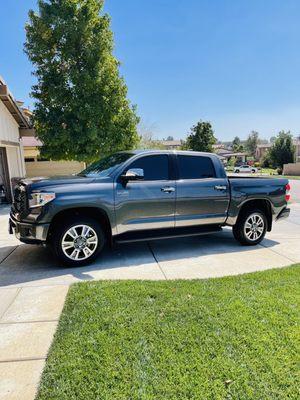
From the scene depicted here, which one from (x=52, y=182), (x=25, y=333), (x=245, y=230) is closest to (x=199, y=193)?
(x=245, y=230)

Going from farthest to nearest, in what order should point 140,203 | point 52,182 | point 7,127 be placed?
1. point 7,127
2. point 140,203
3. point 52,182

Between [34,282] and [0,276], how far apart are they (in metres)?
0.66

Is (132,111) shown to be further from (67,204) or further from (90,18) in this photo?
(67,204)

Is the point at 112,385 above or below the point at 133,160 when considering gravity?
below

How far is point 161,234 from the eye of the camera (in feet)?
18.3

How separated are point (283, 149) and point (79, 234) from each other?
49.6 metres

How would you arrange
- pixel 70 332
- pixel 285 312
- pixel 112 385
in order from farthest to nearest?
pixel 285 312, pixel 70 332, pixel 112 385

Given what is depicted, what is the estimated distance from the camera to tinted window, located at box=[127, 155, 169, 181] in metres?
5.46

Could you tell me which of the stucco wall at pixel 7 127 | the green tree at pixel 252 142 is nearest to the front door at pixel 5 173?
the stucco wall at pixel 7 127

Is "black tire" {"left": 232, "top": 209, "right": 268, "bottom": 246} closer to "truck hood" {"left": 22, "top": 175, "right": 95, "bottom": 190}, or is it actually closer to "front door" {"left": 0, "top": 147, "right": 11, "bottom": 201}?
"truck hood" {"left": 22, "top": 175, "right": 95, "bottom": 190}

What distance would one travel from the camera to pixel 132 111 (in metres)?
14.1

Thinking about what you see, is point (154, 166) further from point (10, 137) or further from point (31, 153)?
point (31, 153)

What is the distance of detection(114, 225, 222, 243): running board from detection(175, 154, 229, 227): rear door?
4.9 inches

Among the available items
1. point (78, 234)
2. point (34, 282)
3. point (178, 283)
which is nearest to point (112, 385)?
point (178, 283)
